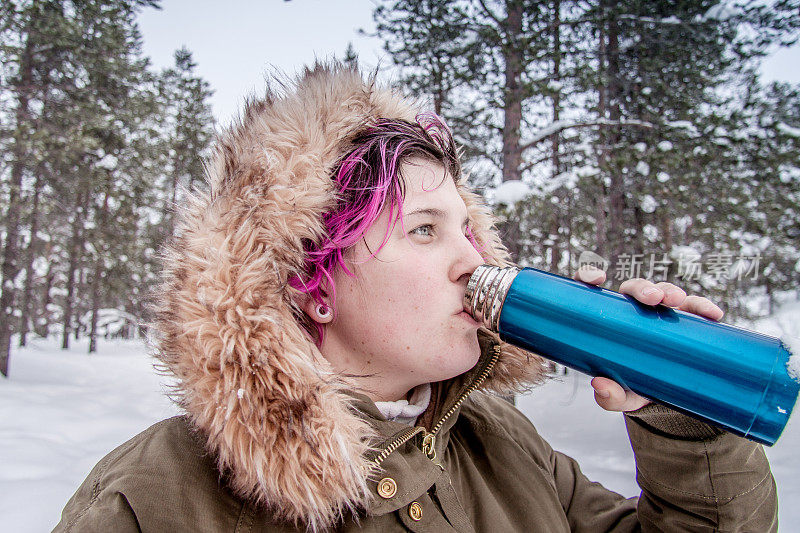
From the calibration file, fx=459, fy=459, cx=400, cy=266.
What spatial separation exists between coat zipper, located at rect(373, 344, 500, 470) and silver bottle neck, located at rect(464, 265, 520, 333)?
0.31 meters

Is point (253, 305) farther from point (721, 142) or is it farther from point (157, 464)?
point (721, 142)

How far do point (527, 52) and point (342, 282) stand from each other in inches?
200

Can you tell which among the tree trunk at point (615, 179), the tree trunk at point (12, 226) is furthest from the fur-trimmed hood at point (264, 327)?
the tree trunk at point (12, 226)

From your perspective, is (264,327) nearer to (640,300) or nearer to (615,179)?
(640,300)

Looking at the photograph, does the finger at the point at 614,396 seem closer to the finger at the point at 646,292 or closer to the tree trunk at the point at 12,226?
the finger at the point at 646,292

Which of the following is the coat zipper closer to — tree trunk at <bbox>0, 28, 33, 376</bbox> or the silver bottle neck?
the silver bottle neck

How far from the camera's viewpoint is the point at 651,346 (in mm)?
1041

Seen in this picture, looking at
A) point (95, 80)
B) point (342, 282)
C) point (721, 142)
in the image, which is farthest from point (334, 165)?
point (95, 80)

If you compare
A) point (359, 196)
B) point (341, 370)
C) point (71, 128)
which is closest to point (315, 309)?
point (341, 370)

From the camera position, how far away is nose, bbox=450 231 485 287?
4.21ft

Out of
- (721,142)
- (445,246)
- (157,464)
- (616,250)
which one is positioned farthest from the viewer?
(616,250)

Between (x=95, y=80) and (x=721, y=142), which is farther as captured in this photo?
(x=95, y=80)

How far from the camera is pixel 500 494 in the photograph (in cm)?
151

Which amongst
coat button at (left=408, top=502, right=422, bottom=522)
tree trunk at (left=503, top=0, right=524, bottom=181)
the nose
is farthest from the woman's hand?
tree trunk at (left=503, top=0, right=524, bottom=181)
